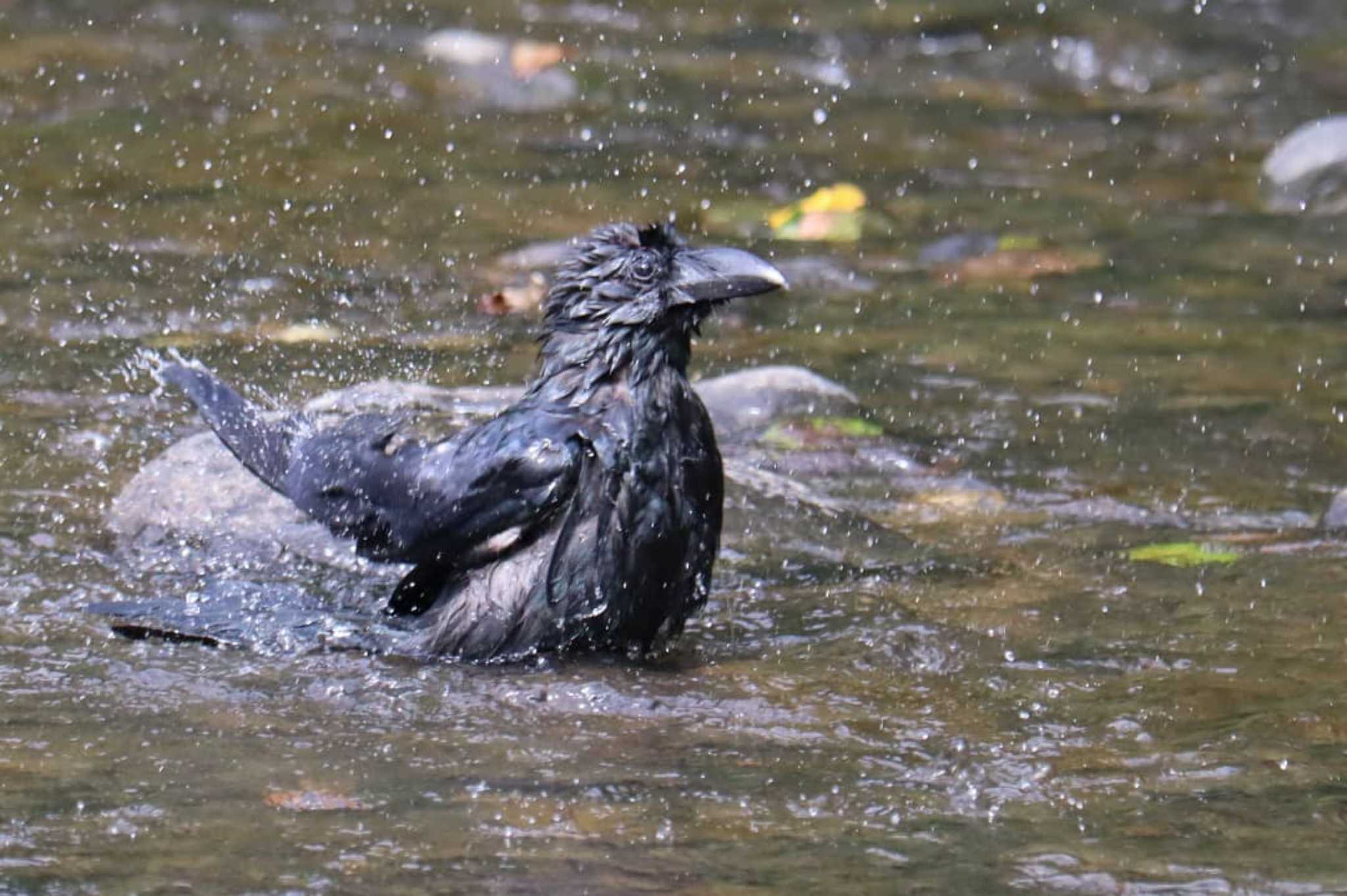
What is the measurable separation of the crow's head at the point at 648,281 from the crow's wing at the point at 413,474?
30cm

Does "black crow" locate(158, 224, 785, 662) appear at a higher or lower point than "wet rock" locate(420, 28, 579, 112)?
lower

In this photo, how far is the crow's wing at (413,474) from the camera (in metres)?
4.88

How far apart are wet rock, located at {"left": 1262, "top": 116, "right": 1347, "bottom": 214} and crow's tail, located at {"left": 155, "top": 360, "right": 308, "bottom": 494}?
567 cm

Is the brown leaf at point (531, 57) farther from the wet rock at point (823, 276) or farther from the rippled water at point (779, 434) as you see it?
the wet rock at point (823, 276)

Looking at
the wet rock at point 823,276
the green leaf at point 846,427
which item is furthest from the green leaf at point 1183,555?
the wet rock at point 823,276

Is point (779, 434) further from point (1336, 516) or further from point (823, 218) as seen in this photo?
point (823, 218)

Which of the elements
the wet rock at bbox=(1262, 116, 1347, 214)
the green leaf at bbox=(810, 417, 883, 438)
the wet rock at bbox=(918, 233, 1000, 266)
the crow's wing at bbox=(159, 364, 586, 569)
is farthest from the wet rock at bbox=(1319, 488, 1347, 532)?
the wet rock at bbox=(1262, 116, 1347, 214)

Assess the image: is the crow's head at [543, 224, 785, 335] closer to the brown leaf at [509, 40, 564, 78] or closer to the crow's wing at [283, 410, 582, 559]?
the crow's wing at [283, 410, 582, 559]

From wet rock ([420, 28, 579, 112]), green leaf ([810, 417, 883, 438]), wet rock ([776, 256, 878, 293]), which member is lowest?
green leaf ([810, 417, 883, 438])

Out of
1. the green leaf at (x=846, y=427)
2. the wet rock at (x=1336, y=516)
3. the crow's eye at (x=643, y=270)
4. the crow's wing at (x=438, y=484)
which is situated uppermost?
the crow's eye at (x=643, y=270)

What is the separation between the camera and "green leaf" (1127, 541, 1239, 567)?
5664mm

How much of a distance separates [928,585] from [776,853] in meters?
1.92

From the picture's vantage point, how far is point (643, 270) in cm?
512

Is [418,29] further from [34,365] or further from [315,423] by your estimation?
[315,423]
